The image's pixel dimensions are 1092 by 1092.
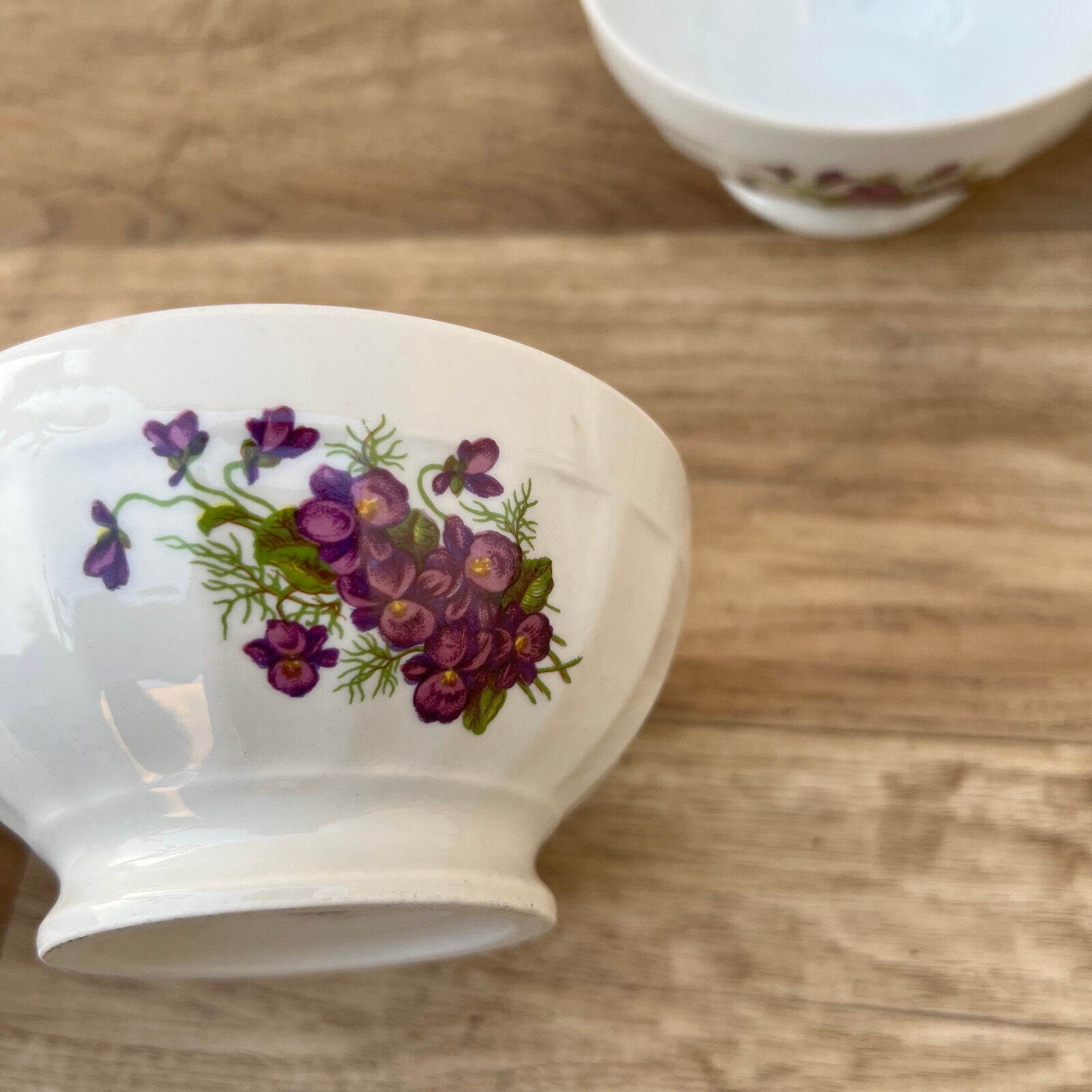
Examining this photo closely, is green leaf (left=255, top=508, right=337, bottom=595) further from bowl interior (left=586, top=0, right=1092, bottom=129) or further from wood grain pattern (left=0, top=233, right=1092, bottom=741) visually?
bowl interior (left=586, top=0, right=1092, bottom=129)

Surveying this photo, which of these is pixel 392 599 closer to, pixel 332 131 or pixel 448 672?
pixel 448 672

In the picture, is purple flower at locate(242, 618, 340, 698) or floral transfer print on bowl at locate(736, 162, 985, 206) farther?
floral transfer print on bowl at locate(736, 162, 985, 206)

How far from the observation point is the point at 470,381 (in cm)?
29

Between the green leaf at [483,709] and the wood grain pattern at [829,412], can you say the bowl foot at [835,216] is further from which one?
the green leaf at [483,709]

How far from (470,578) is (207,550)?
2.6 inches

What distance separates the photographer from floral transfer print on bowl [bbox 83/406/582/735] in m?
0.27

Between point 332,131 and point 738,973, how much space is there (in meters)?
0.40

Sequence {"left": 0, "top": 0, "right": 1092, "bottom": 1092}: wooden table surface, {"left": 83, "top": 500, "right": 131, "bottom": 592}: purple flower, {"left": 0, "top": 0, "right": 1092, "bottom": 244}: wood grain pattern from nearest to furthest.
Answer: {"left": 83, "top": 500, "right": 131, "bottom": 592}: purple flower
{"left": 0, "top": 0, "right": 1092, "bottom": 1092}: wooden table surface
{"left": 0, "top": 0, "right": 1092, "bottom": 244}: wood grain pattern

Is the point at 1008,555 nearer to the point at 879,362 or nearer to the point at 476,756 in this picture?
the point at 879,362

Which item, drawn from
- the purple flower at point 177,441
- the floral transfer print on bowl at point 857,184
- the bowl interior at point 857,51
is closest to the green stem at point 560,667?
the purple flower at point 177,441

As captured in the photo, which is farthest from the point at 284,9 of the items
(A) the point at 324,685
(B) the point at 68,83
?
(A) the point at 324,685

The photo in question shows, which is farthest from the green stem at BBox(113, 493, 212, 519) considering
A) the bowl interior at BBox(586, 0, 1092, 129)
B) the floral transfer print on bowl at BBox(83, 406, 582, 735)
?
the bowl interior at BBox(586, 0, 1092, 129)

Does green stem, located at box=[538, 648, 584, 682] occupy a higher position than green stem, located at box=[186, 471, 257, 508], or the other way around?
green stem, located at box=[186, 471, 257, 508]

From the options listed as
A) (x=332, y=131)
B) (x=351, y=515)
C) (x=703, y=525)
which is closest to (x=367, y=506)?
(x=351, y=515)
